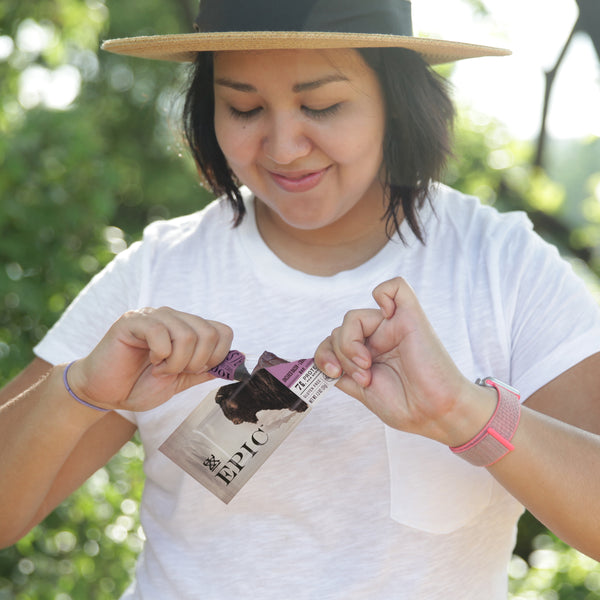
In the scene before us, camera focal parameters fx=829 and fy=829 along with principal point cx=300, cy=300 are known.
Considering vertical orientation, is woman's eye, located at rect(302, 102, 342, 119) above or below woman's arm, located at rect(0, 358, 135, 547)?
above

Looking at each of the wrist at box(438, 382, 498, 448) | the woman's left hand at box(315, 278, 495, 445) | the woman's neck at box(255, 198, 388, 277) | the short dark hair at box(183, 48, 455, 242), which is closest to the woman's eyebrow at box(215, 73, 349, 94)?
the short dark hair at box(183, 48, 455, 242)

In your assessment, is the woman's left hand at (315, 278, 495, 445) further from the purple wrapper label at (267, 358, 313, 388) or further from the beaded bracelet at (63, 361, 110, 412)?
the beaded bracelet at (63, 361, 110, 412)

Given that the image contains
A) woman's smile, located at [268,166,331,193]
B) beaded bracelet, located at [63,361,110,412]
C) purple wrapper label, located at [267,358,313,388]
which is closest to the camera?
purple wrapper label, located at [267,358,313,388]

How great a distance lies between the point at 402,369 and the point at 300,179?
0.56 metres

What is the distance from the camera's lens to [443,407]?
5.03ft

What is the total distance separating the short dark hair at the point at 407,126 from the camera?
1.99m

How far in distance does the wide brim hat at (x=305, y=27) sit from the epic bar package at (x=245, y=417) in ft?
2.17

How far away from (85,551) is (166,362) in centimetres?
182

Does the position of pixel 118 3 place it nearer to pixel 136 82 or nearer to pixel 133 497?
pixel 136 82

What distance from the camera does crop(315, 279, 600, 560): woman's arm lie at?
1.55m

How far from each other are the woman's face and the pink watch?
62 cm

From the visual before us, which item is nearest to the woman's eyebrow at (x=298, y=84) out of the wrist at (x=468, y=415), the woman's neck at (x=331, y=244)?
the woman's neck at (x=331, y=244)

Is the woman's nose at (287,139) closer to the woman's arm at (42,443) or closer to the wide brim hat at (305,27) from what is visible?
the wide brim hat at (305,27)

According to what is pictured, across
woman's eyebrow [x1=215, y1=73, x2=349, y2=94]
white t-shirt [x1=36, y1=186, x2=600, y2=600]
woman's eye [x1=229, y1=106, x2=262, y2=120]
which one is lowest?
white t-shirt [x1=36, y1=186, x2=600, y2=600]
